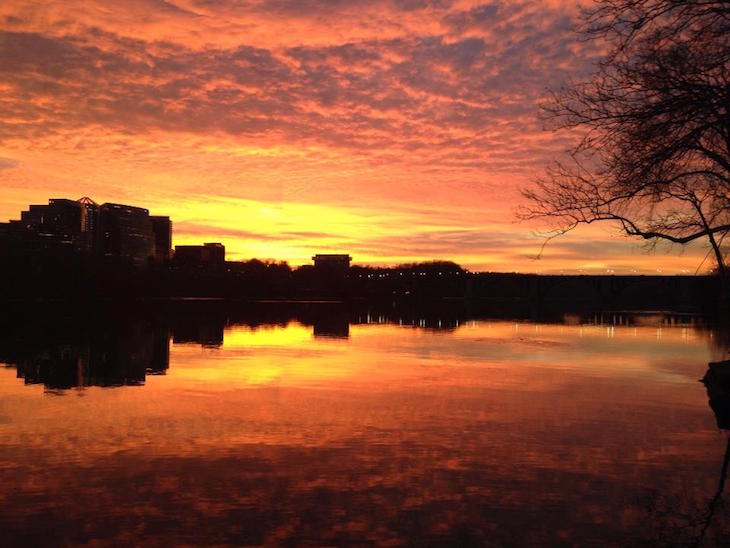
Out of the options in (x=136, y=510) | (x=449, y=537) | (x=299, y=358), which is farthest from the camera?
(x=299, y=358)

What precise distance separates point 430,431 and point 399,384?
10447mm

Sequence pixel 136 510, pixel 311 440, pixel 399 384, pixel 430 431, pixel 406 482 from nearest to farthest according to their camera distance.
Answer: pixel 136 510 < pixel 406 482 < pixel 311 440 < pixel 430 431 < pixel 399 384

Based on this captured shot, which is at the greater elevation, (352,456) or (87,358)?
(87,358)

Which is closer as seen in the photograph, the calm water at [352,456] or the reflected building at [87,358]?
the calm water at [352,456]

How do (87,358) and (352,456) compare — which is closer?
(352,456)

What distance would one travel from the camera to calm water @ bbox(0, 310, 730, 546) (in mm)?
A: 11914

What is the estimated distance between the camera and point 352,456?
1678 centimetres

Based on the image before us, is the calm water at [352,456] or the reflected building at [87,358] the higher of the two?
Result: the reflected building at [87,358]

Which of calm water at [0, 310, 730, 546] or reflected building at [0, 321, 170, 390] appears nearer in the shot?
calm water at [0, 310, 730, 546]

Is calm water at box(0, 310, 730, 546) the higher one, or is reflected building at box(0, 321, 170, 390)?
reflected building at box(0, 321, 170, 390)

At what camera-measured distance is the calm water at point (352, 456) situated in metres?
11.9

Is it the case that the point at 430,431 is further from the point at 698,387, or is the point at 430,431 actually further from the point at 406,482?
the point at 698,387

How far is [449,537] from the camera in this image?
37.5 ft

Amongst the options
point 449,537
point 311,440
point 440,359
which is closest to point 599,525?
point 449,537
